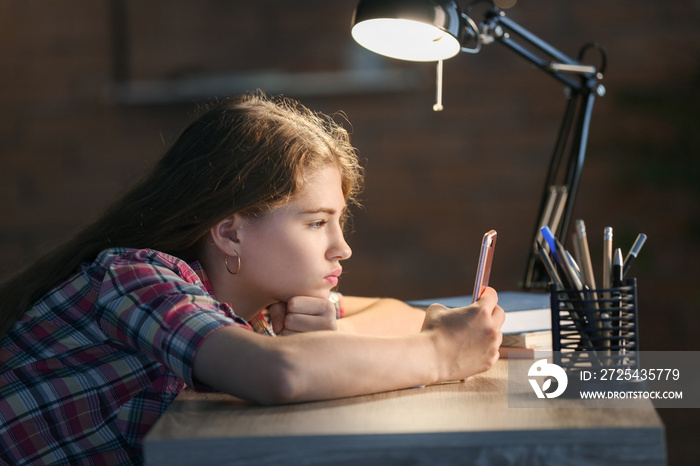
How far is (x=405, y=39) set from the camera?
1.17m

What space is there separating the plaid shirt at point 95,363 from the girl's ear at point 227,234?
12cm

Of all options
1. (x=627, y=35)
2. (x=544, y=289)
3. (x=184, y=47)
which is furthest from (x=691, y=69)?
(x=184, y=47)

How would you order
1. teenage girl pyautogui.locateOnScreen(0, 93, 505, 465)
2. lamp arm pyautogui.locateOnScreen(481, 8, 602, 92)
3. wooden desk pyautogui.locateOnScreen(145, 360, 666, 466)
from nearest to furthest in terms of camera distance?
wooden desk pyautogui.locateOnScreen(145, 360, 666, 466)
teenage girl pyautogui.locateOnScreen(0, 93, 505, 465)
lamp arm pyautogui.locateOnScreen(481, 8, 602, 92)

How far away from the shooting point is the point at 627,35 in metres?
A: 2.21

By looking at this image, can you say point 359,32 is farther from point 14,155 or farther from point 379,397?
point 14,155

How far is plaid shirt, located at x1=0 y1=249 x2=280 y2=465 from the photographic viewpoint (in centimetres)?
78

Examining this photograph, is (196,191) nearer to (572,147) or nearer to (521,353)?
(521,353)

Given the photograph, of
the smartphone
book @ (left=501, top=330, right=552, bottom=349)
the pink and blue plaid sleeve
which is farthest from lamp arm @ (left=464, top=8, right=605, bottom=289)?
the pink and blue plaid sleeve

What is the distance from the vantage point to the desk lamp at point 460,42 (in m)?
1.03

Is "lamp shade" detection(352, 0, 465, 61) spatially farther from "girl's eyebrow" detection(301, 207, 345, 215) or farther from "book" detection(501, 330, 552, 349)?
"book" detection(501, 330, 552, 349)

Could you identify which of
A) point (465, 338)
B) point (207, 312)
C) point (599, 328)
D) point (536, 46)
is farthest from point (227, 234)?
point (536, 46)

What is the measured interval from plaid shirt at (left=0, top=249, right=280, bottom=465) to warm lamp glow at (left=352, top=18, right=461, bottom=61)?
1.71 feet

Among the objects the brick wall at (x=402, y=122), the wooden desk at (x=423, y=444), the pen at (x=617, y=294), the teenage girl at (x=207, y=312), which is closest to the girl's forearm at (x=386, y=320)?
the teenage girl at (x=207, y=312)

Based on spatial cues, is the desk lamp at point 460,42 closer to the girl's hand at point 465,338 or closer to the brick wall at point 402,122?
the girl's hand at point 465,338
